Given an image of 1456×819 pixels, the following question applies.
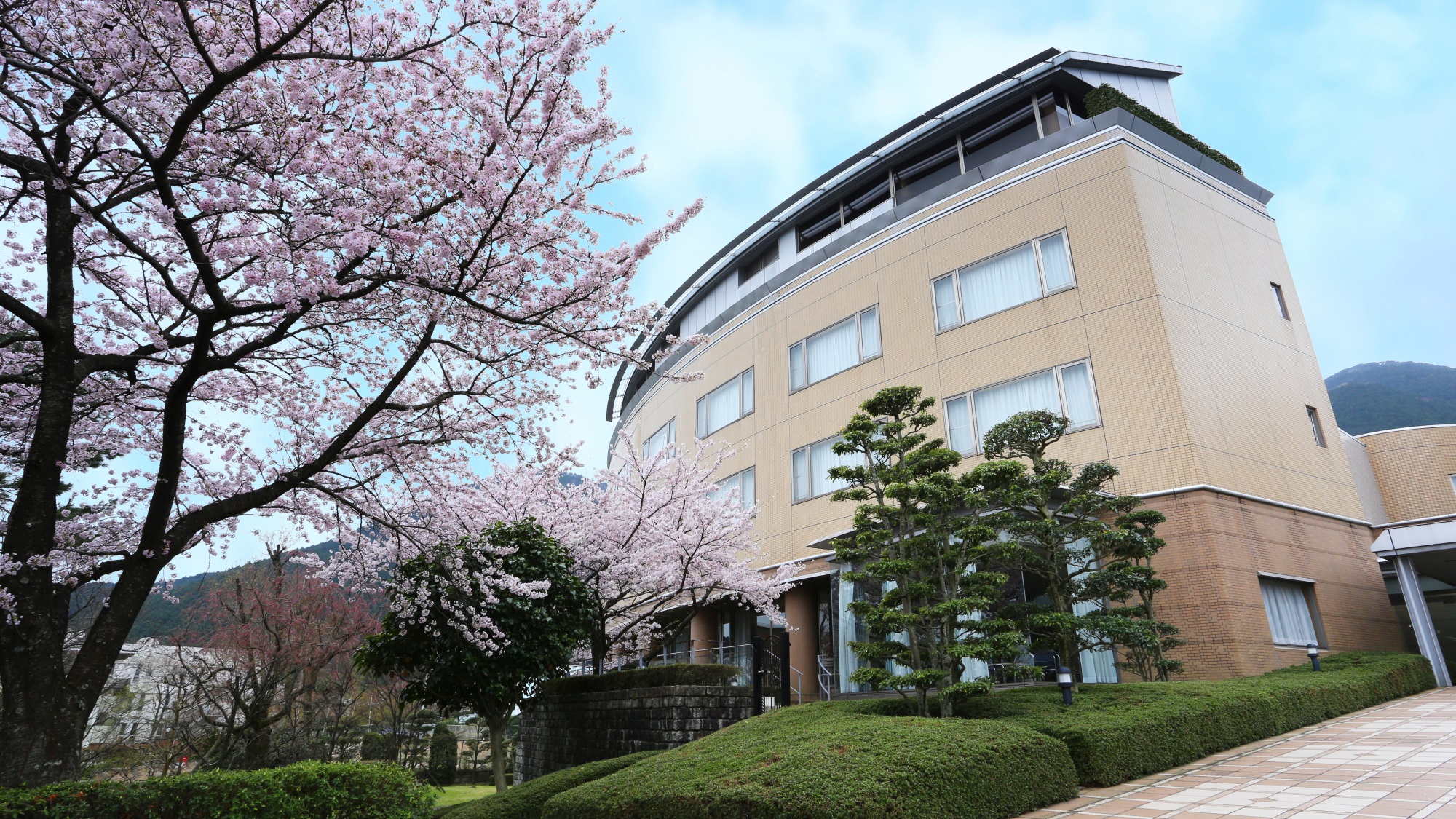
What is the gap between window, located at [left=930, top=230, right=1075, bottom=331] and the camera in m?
14.9

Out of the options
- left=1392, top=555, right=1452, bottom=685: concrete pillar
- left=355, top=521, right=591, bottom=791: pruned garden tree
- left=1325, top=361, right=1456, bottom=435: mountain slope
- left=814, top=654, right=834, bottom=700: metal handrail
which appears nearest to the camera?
left=355, top=521, right=591, bottom=791: pruned garden tree

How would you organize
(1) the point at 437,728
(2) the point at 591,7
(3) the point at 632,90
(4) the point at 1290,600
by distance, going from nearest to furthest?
1. (2) the point at 591,7
2. (3) the point at 632,90
3. (4) the point at 1290,600
4. (1) the point at 437,728

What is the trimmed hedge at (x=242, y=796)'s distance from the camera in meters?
5.84

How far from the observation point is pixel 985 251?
16.0 m

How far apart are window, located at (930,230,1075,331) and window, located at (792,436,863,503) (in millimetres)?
3922

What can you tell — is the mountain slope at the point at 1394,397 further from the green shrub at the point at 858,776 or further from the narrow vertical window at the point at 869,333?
the green shrub at the point at 858,776

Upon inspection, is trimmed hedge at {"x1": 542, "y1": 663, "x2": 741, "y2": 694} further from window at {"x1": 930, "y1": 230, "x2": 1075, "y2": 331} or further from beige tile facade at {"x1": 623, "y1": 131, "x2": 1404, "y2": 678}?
window at {"x1": 930, "y1": 230, "x2": 1075, "y2": 331}

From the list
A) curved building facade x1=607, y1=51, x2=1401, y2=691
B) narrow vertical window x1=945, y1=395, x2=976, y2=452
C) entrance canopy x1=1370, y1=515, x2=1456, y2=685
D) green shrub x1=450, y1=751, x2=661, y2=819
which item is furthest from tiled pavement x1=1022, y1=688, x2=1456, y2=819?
narrow vertical window x1=945, y1=395, x2=976, y2=452

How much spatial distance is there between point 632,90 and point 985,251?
10.9m

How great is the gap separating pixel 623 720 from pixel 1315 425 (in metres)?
15.2

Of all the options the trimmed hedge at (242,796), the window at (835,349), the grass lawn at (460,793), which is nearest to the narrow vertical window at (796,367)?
the window at (835,349)

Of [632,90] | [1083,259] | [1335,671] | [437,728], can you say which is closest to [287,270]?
[632,90]

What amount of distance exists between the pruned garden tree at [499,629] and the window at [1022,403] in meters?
8.08

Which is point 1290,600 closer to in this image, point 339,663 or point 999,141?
point 999,141
